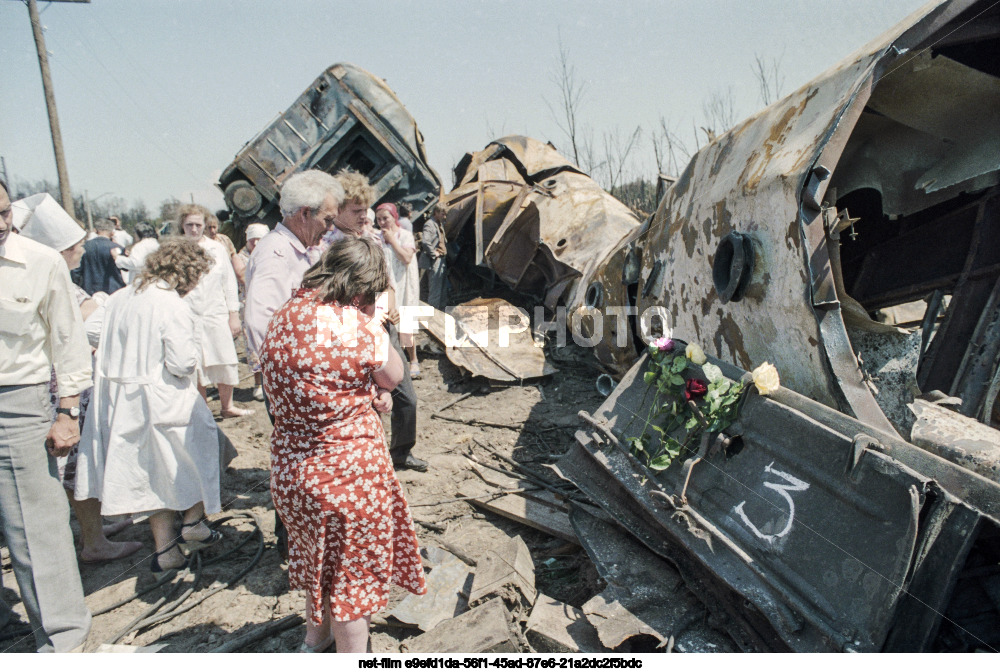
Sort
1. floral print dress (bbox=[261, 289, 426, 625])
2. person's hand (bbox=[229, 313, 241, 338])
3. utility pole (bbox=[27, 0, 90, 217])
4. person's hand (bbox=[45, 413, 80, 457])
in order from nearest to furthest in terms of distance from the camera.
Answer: floral print dress (bbox=[261, 289, 426, 625]) < person's hand (bbox=[45, 413, 80, 457]) < person's hand (bbox=[229, 313, 241, 338]) < utility pole (bbox=[27, 0, 90, 217])

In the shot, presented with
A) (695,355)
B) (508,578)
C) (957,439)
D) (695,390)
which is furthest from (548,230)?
(957,439)

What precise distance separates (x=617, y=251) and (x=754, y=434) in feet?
9.34

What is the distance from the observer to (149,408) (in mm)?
2996

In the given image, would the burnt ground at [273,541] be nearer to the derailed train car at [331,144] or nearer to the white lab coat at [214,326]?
the white lab coat at [214,326]

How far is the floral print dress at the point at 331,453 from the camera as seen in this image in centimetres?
204

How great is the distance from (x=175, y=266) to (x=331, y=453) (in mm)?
1728

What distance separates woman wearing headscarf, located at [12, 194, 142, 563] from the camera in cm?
277

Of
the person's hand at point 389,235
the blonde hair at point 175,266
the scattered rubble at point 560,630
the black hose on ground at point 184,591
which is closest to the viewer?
the scattered rubble at point 560,630

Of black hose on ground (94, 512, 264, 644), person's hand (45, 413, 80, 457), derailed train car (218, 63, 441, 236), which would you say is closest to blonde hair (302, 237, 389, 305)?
person's hand (45, 413, 80, 457)

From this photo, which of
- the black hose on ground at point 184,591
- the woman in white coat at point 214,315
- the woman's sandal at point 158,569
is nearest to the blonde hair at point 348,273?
the black hose on ground at point 184,591

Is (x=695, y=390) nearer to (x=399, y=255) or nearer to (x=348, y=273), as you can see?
(x=348, y=273)

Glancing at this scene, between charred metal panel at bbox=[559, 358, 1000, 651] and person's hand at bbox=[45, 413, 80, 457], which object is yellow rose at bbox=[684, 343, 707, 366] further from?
person's hand at bbox=[45, 413, 80, 457]

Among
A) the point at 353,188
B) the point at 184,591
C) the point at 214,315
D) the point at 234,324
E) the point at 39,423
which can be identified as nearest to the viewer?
the point at 39,423

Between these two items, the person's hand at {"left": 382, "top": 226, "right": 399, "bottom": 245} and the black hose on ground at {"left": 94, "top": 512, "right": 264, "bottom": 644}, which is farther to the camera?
the person's hand at {"left": 382, "top": 226, "right": 399, "bottom": 245}
